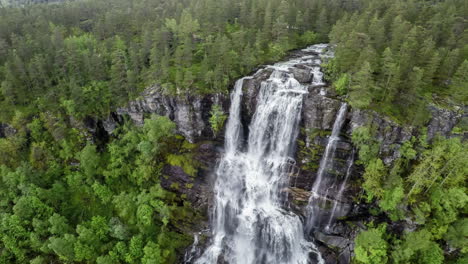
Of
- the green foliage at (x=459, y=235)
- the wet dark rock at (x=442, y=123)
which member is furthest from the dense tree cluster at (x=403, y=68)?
the green foliage at (x=459, y=235)

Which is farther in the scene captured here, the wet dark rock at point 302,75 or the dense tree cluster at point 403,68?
the wet dark rock at point 302,75

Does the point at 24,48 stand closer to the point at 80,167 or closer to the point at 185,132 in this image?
the point at 80,167

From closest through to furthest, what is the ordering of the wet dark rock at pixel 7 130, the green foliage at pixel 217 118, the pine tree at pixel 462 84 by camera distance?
the pine tree at pixel 462 84 → the green foliage at pixel 217 118 → the wet dark rock at pixel 7 130

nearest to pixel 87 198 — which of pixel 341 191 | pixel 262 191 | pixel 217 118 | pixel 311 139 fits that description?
pixel 217 118

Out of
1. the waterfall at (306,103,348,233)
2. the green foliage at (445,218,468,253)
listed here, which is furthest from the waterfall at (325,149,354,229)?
the green foliage at (445,218,468,253)

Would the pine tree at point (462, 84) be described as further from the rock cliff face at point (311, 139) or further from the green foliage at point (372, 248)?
the green foliage at point (372, 248)

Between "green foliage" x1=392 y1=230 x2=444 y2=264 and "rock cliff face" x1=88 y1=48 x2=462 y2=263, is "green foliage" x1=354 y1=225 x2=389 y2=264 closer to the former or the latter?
"green foliage" x1=392 y1=230 x2=444 y2=264

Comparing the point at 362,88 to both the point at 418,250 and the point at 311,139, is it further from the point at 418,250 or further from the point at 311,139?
the point at 418,250

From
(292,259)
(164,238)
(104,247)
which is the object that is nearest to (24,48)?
(104,247)
